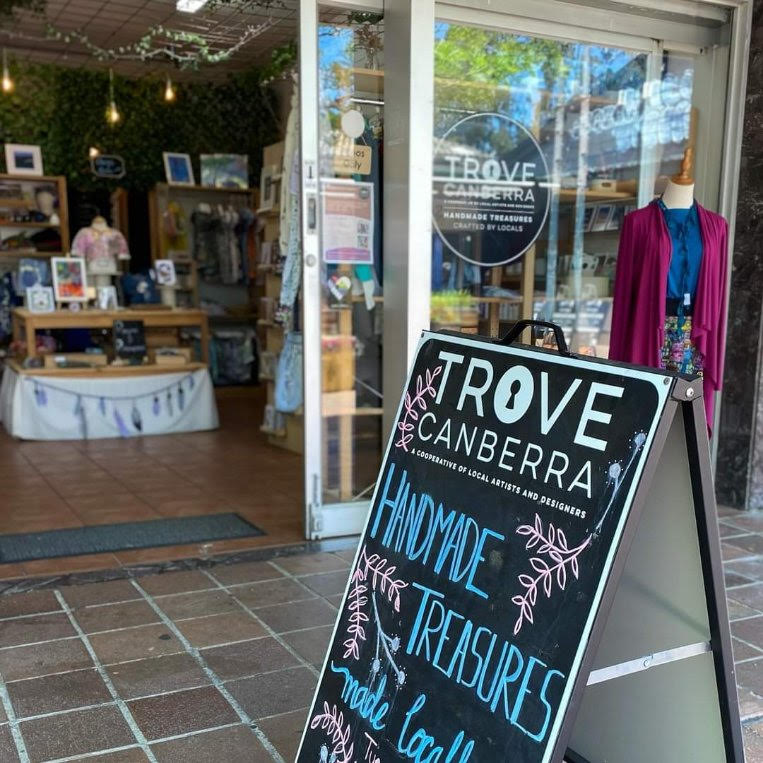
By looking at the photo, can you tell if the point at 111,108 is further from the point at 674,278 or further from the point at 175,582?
the point at 674,278

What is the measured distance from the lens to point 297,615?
110 inches

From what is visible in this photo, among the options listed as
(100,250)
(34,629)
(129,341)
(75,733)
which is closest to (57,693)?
(75,733)

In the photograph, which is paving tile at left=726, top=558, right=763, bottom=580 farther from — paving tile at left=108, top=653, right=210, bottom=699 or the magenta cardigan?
paving tile at left=108, top=653, right=210, bottom=699

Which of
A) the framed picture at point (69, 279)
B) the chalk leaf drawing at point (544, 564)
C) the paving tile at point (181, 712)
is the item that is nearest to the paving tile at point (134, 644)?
the paving tile at point (181, 712)

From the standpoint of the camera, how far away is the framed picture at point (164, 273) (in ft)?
23.4

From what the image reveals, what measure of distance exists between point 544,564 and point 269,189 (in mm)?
5089

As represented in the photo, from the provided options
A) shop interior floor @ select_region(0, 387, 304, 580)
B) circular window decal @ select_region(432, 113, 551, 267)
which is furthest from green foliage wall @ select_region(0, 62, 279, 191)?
circular window decal @ select_region(432, 113, 551, 267)

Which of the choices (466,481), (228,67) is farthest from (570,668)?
(228,67)

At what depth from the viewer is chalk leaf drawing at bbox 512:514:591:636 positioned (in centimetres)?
129

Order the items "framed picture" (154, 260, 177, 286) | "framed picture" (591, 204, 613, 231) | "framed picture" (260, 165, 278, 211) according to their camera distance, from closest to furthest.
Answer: "framed picture" (591, 204, 613, 231)
"framed picture" (260, 165, 278, 211)
"framed picture" (154, 260, 177, 286)

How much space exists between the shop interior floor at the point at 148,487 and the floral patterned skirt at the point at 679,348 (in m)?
1.77

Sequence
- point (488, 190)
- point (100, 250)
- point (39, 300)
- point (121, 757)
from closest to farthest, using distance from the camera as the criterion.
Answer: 1. point (121, 757)
2. point (488, 190)
3. point (39, 300)
4. point (100, 250)

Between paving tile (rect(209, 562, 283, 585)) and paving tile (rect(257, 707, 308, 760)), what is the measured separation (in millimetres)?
973

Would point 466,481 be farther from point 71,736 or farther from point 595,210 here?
point 595,210
